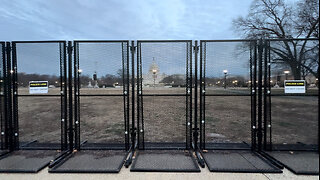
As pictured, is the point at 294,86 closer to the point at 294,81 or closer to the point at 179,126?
the point at 294,81

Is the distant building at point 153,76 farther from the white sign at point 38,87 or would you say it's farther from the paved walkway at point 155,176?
the white sign at point 38,87

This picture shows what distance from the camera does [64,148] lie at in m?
3.98

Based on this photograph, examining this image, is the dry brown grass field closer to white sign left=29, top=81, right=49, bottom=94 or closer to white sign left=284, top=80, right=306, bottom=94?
white sign left=29, top=81, right=49, bottom=94

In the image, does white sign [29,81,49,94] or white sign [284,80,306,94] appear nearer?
white sign [284,80,306,94]

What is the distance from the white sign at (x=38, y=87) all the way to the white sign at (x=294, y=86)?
566 centimetres

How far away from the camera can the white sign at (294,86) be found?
12.3 ft

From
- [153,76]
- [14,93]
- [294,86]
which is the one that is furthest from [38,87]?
[294,86]

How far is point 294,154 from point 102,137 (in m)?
4.75

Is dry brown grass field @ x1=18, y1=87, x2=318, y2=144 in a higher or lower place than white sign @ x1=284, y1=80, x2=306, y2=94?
lower

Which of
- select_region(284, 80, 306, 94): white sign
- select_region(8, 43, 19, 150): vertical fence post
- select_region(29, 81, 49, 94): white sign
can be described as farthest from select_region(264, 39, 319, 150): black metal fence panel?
select_region(8, 43, 19, 150): vertical fence post

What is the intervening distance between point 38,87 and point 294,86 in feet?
19.7

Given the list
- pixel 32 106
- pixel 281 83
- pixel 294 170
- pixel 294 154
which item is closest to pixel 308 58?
pixel 281 83

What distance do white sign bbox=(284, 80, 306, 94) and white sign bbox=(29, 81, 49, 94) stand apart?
566 centimetres

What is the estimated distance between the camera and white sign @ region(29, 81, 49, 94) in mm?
3977
